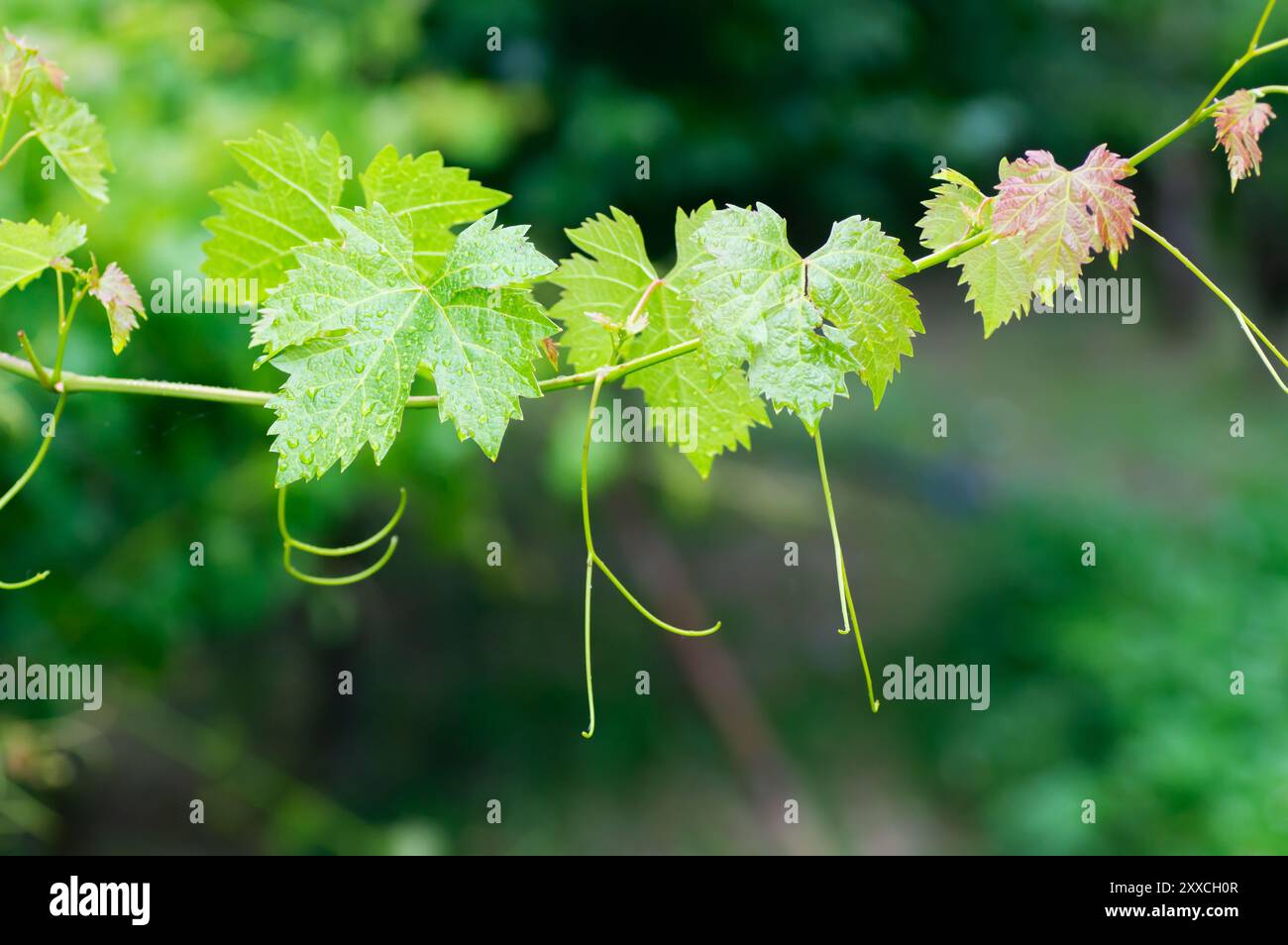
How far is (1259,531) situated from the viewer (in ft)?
10.2

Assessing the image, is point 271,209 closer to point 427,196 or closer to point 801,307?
point 427,196

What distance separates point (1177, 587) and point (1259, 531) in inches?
17.5

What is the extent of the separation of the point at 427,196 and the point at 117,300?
0.15 meters

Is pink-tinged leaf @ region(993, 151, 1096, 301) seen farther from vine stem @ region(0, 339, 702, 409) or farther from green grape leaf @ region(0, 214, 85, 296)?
green grape leaf @ region(0, 214, 85, 296)

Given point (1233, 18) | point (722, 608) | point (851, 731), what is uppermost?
point (1233, 18)

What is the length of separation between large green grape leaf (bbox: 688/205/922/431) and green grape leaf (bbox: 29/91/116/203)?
36 cm

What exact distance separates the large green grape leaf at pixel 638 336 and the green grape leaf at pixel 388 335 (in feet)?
0.24

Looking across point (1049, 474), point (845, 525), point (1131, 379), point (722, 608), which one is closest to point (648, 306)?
point (722, 608)

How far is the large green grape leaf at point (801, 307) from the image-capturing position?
41 centimetres

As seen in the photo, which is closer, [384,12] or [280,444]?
[280,444]

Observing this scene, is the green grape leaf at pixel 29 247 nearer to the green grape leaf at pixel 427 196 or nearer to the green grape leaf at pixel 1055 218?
the green grape leaf at pixel 427 196

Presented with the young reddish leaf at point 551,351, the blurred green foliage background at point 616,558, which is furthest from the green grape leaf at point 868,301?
the blurred green foliage background at point 616,558

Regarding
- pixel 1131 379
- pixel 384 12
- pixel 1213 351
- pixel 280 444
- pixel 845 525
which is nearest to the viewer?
pixel 280 444

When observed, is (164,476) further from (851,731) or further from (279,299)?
(851,731)
